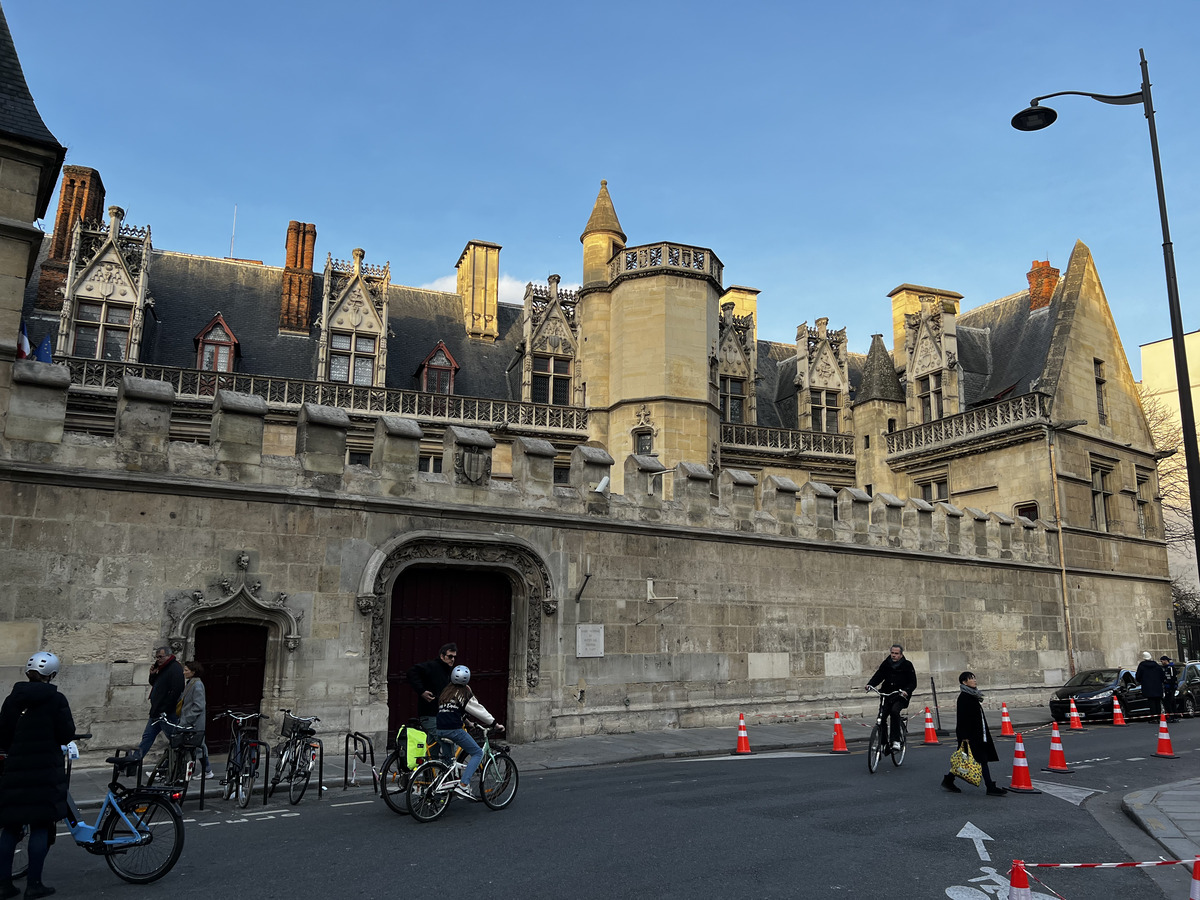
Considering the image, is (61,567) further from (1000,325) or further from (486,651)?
(1000,325)

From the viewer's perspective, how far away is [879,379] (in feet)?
98.8

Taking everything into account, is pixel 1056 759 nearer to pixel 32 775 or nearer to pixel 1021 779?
pixel 1021 779

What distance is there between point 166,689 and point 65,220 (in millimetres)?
20884

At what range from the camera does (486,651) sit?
1428cm

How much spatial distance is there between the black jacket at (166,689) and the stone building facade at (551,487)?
228 centimetres

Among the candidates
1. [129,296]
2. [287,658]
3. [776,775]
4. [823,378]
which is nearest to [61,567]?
[287,658]

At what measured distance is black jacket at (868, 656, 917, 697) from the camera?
37.1 ft

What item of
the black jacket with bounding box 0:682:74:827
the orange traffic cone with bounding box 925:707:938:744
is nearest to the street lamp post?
the orange traffic cone with bounding box 925:707:938:744

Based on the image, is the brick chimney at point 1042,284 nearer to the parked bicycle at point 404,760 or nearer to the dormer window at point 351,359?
the dormer window at point 351,359

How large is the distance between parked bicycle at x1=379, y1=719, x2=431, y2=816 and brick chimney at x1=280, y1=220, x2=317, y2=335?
20.6 m

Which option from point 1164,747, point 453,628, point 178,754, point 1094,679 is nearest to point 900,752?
point 1164,747

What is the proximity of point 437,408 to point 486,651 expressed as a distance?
41.5 feet

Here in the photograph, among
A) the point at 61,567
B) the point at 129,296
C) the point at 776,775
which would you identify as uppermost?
the point at 129,296

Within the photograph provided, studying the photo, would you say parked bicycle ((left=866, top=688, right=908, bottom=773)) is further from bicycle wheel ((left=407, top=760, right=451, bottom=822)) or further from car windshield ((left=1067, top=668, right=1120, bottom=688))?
car windshield ((left=1067, top=668, right=1120, bottom=688))
